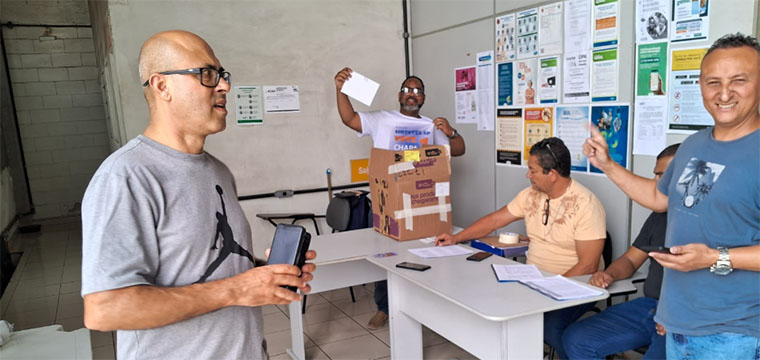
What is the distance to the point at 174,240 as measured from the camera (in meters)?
1.15

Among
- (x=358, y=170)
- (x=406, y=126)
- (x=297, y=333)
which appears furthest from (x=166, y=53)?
(x=358, y=170)

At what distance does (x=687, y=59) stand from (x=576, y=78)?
0.69 metres

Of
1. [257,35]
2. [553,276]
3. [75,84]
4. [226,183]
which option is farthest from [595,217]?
[75,84]

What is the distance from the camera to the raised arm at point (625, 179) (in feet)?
5.97

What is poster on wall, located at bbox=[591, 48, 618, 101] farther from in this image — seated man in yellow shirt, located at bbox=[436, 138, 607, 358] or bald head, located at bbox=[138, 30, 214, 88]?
bald head, located at bbox=[138, 30, 214, 88]

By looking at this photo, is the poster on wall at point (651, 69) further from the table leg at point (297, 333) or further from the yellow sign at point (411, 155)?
the table leg at point (297, 333)

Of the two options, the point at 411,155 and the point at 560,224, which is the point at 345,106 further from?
the point at 560,224

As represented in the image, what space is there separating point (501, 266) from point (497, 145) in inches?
62.5

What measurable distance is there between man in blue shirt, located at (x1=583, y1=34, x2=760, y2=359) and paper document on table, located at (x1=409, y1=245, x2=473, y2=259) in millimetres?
1251

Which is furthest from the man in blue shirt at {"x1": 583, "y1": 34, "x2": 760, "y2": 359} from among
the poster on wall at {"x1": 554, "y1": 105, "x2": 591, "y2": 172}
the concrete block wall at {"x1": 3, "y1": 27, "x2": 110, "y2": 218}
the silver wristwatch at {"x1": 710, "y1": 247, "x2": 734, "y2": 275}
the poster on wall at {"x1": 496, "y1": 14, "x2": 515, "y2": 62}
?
the concrete block wall at {"x1": 3, "y1": 27, "x2": 110, "y2": 218}

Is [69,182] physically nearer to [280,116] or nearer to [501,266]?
[280,116]

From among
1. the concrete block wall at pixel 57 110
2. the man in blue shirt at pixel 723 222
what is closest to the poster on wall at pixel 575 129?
the man in blue shirt at pixel 723 222

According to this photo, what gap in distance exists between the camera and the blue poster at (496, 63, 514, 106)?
143 inches

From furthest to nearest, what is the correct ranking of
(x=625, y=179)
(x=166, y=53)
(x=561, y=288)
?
(x=561, y=288) < (x=625, y=179) < (x=166, y=53)
